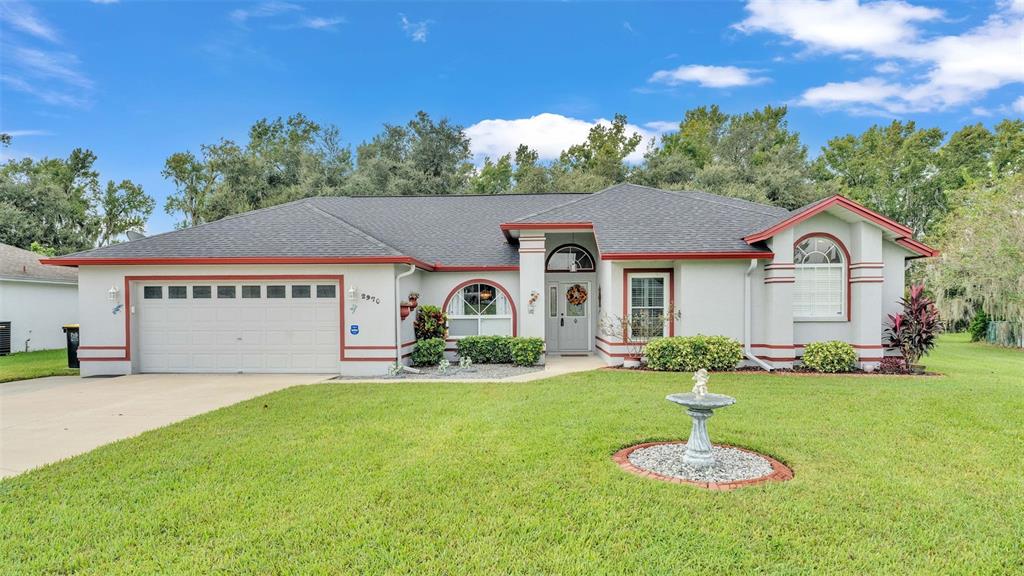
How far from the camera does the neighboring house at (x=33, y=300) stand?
15.6m

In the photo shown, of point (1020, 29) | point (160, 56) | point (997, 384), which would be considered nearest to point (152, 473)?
point (997, 384)

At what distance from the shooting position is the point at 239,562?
3252mm

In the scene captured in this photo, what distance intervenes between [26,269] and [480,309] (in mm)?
15229

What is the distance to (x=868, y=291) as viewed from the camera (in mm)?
11023

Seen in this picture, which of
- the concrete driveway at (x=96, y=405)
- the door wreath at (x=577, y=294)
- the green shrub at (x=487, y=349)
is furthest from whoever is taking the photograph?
the door wreath at (x=577, y=294)

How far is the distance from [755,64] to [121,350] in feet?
77.8

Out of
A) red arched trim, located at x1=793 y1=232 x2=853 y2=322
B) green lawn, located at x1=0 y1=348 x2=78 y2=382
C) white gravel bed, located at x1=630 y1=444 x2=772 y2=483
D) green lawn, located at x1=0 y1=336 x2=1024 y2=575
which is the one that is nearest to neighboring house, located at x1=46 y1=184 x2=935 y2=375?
red arched trim, located at x1=793 y1=232 x2=853 y2=322

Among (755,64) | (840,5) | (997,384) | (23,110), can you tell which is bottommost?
(997,384)

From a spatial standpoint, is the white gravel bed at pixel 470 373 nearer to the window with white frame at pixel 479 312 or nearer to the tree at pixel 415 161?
the window with white frame at pixel 479 312

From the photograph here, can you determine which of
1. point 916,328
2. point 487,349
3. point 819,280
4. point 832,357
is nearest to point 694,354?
point 832,357

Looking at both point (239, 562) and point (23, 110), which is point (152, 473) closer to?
point (239, 562)

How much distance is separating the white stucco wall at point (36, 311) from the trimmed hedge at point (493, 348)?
14527 millimetres

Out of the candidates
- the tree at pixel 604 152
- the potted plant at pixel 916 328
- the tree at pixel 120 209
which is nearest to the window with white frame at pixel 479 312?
the potted plant at pixel 916 328

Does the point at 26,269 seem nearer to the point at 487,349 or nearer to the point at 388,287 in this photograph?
the point at 388,287
